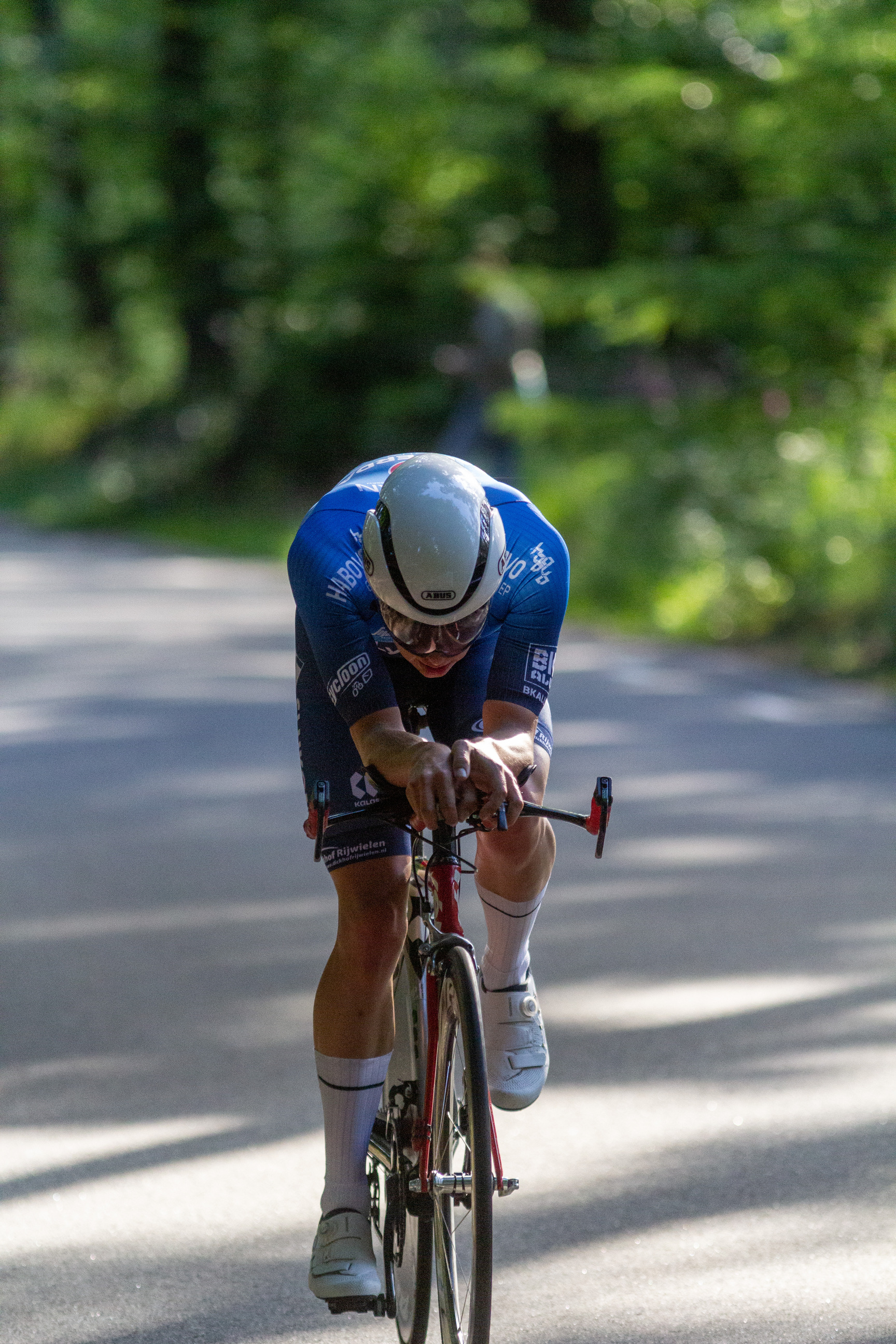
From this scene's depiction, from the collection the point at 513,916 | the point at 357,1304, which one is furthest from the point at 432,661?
the point at 357,1304

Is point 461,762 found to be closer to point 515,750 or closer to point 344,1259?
point 515,750

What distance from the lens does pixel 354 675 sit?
11.4 feet

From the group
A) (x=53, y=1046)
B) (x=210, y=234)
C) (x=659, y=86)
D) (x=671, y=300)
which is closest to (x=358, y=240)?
(x=210, y=234)

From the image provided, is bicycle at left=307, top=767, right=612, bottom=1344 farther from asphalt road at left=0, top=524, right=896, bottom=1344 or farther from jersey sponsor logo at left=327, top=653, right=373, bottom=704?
asphalt road at left=0, top=524, right=896, bottom=1344

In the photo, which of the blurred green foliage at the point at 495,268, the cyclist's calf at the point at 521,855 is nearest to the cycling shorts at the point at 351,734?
the cyclist's calf at the point at 521,855

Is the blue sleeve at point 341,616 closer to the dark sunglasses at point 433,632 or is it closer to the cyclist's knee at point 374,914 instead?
the dark sunglasses at point 433,632

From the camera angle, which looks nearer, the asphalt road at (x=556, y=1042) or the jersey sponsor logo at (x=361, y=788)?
the jersey sponsor logo at (x=361, y=788)

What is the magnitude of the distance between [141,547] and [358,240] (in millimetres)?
7291

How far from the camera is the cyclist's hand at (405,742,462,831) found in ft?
10.3

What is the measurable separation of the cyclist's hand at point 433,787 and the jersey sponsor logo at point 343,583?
1.53 feet

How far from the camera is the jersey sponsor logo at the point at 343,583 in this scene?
11.5ft

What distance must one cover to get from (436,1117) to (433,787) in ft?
2.24

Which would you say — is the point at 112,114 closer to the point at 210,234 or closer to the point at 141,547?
the point at 210,234

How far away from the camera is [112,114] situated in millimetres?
33969
